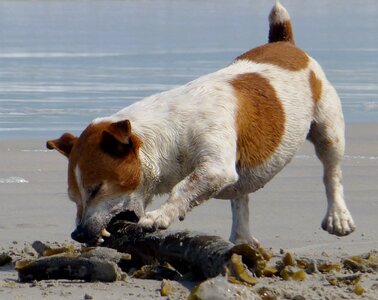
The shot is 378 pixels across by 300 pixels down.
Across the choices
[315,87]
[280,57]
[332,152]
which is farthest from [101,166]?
[332,152]

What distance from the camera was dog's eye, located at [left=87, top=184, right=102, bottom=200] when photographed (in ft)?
19.3

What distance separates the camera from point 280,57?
7215 mm

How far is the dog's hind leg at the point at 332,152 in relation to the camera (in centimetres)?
716

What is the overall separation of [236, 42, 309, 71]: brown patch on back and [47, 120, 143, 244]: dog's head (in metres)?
1.44

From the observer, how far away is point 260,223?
772 centimetres

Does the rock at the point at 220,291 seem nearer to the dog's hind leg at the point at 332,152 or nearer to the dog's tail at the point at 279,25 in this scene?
the dog's hind leg at the point at 332,152

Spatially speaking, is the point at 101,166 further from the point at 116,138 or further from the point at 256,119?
the point at 256,119

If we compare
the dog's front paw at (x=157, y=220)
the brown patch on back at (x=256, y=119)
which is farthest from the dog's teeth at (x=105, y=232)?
the brown patch on back at (x=256, y=119)

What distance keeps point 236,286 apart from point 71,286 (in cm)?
85

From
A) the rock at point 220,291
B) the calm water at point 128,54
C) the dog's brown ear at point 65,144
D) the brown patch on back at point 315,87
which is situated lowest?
the calm water at point 128,54

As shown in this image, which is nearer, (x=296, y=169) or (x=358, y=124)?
(x=296, y=169)

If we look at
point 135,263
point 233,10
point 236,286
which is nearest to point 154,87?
point 135,263

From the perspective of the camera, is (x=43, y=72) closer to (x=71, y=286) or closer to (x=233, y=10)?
(x=71, y=286)

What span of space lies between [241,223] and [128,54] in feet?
44.0
